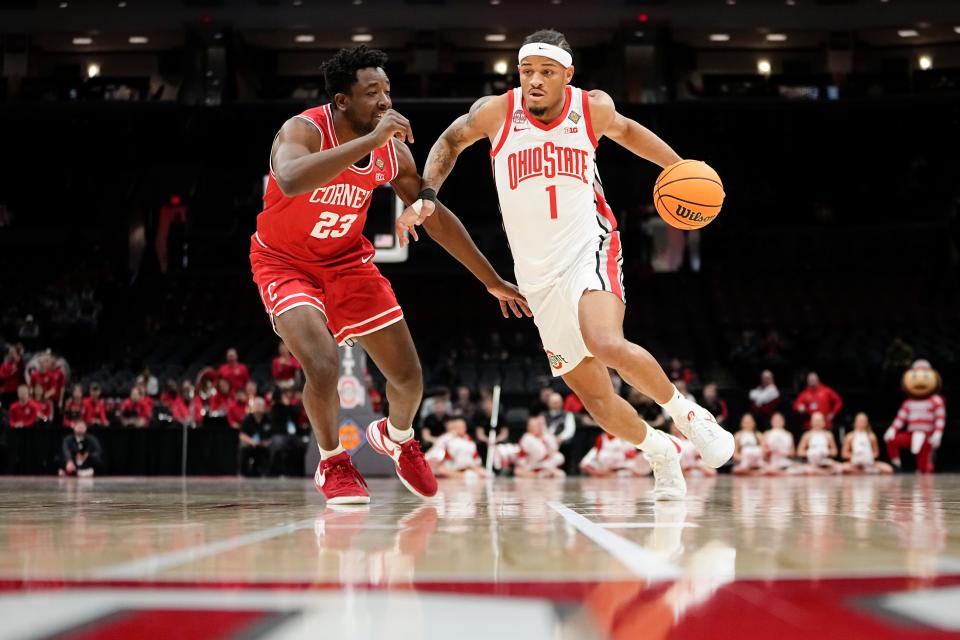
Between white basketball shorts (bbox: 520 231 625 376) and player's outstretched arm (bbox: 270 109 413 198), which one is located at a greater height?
player's outstretched arm (bbox: 270 109 413 198)

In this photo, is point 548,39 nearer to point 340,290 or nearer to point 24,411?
point 340,290

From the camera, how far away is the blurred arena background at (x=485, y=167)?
62.5ft

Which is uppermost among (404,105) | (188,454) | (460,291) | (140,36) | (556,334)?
(140,36)

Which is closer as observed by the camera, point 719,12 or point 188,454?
point 188,454

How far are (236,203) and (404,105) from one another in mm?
5116

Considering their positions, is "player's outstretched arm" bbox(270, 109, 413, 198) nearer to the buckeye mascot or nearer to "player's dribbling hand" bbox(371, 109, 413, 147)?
"player's dribbling hand" bbox(371, 109, 413, 147)

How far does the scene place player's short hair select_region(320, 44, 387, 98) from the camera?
162 inches

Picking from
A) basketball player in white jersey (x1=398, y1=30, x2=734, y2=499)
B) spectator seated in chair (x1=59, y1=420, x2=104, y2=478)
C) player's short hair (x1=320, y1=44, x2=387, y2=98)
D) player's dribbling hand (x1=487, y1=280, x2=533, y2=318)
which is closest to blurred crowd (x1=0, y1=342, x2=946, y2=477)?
spectator seated in chair (x1=59, y1=420, x2=104, y2=478)

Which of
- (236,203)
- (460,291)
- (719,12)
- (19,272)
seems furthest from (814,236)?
(19,272)

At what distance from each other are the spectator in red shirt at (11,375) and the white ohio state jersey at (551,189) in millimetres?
11660

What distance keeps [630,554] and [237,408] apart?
11.6 meters

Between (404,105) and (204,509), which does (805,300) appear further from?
(204,509)

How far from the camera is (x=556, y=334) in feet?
14.2

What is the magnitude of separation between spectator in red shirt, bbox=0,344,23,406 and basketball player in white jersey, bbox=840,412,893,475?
35.9 ft
